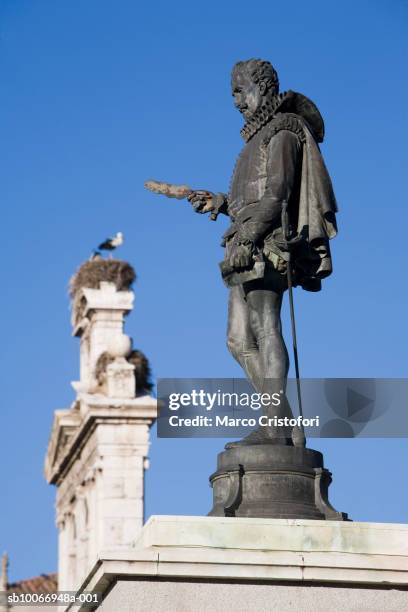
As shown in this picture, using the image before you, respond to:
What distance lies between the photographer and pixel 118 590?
11000 millimetres

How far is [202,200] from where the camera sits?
41.8 feet

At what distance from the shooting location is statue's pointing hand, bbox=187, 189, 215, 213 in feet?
41.8

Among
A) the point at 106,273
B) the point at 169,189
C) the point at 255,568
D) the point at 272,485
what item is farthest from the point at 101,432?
the point at 255,568

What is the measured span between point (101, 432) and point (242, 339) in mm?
29243

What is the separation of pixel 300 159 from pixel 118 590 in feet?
9.55

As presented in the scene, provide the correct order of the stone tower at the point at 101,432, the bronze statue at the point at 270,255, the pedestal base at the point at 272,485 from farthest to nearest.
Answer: the stone tower at the point at 101,432, the bronze statue at the point at 270,255, the pedestal base at the point at 272,485

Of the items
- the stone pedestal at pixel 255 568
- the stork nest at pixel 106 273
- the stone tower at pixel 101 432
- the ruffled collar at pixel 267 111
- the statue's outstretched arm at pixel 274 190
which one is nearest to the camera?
the stone pedestal at pixel 255 568

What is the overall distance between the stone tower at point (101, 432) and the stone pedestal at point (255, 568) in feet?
85.4

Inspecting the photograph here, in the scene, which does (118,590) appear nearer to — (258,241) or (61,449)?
(258,241)

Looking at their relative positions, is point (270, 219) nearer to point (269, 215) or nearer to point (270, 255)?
point (269, 215)

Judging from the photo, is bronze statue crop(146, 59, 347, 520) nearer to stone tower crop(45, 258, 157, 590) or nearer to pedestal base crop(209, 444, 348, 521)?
pedestal base crop(209, 444, 348, 521)

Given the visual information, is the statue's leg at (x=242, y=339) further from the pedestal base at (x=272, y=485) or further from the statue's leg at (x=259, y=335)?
the pedestal base at (x=272, y=485)

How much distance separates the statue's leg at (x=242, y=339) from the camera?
39.7 ft

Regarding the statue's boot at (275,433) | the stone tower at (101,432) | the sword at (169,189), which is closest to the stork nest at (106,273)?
the stone tower at (101,432)
